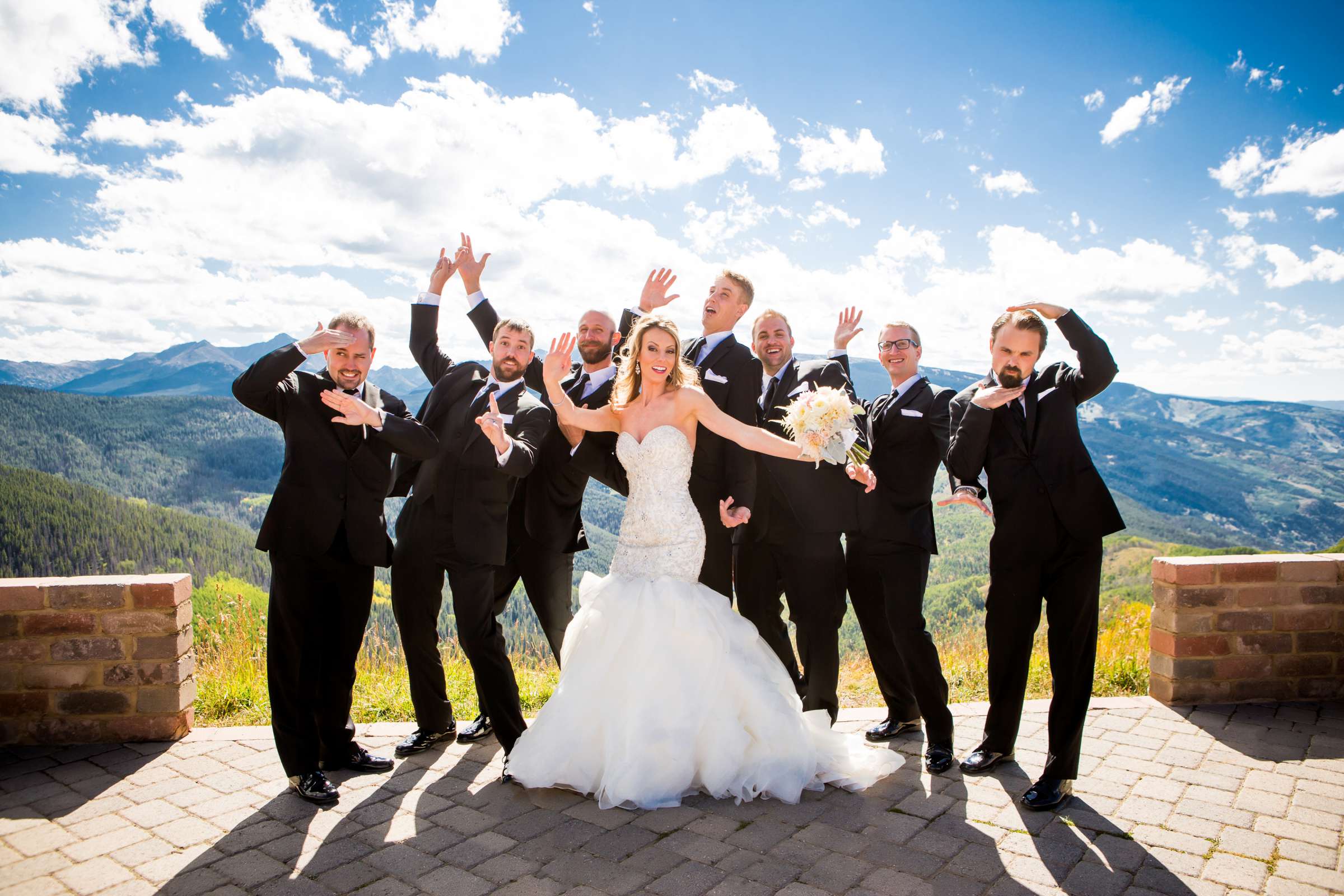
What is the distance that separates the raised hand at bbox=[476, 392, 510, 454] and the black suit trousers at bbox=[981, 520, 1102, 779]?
8.70 feet

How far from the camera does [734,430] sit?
460cm

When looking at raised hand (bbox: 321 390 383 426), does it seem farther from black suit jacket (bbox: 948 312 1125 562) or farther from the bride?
black suit jacket (bbox: 948 312 1125 562)

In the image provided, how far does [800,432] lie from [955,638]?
5478 millimetres

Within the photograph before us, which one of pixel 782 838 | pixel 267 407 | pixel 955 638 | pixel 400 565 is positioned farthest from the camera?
pixel 955 638

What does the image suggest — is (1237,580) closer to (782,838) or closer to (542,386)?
(782,838)

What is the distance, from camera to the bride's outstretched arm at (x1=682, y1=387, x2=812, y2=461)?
4.53 meters

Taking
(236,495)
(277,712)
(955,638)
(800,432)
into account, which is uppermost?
(800,432)

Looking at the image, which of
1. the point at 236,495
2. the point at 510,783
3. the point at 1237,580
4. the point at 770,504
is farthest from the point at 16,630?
the point at 236,495

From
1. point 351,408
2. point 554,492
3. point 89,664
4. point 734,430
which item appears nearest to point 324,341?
point 351,408

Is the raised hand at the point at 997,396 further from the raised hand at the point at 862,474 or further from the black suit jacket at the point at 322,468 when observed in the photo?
the black suit jacket at the point at 322,468

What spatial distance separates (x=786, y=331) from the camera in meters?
A: 5.63

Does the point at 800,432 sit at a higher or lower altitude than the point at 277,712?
higher

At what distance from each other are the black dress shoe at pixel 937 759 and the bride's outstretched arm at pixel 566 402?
2655 mm

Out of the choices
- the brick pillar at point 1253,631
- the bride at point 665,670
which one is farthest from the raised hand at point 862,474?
the brick pillar at point 1253,631
